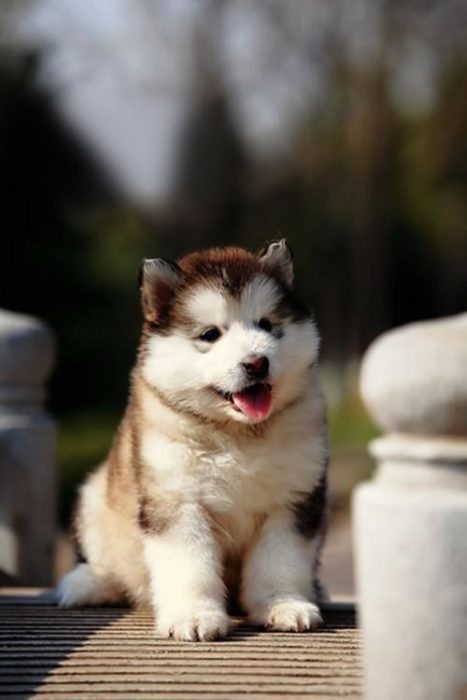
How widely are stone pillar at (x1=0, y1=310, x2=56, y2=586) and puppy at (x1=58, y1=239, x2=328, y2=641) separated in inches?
72.1

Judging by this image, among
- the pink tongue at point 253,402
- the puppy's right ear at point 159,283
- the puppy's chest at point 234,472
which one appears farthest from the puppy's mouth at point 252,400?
the puppy's right ear at point 159,283

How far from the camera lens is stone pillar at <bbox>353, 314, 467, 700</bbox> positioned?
2715 mm

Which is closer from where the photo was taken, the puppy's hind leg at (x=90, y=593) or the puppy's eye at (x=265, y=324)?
the puppy's eye at (x=265, y=324)

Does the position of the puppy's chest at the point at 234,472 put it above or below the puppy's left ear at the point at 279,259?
below

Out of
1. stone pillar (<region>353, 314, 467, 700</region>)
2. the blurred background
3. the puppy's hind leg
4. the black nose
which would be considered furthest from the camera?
the blurred background

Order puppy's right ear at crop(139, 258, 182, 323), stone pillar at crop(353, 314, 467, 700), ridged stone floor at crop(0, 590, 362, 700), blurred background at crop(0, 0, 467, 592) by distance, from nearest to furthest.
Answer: stone pillar at crop(353, 314, 467, 700), ridged stone floor at crop(0, 590, 362, 700), puppy's right ear at crop(139, 258, 182, 323), blurred background at crop(0, 0, 467, 592)

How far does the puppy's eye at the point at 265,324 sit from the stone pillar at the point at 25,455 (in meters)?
2.22

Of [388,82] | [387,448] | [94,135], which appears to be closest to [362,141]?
[388,82]

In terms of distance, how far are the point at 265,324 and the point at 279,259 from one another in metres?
0.32

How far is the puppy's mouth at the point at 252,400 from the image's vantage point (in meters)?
4.25

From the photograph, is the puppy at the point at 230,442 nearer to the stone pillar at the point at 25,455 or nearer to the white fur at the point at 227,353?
the white fur at the point at 227,353

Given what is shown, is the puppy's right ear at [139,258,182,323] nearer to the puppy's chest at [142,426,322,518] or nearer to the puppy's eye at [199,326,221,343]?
the puppy's eye at [199,326,221,343]

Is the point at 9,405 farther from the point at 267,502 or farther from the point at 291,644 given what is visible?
the point at 291,644

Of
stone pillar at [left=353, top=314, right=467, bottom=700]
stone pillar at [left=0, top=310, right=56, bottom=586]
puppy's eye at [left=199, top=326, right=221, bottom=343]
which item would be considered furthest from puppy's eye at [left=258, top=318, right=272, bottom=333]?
stone pillar at [left=0, top=310, right=56, bottom=586]
